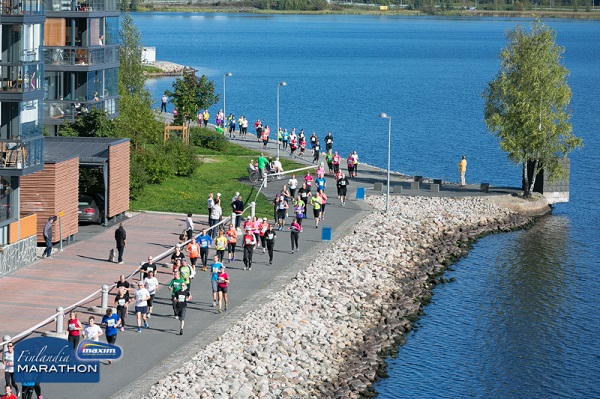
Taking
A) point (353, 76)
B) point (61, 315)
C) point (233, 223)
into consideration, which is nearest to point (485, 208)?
point (233, 223)

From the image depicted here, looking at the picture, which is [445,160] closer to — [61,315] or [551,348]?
[551,348]

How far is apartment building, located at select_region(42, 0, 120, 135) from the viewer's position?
56.9 m

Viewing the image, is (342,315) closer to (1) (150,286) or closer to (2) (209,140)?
(1) (150,286)

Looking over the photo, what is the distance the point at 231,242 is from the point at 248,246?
1.36m

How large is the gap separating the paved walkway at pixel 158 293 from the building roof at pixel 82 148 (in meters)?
2.89

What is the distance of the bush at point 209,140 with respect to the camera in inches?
2731

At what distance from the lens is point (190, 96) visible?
7400 centimetres

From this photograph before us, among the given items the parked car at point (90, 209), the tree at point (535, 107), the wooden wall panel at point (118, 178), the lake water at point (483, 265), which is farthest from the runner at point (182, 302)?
the tree at point (535, 107)

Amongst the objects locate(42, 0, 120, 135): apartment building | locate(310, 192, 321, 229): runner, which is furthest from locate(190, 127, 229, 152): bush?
locate(310, 192, 321, 229): runner

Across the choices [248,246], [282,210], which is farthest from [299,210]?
[248,246]

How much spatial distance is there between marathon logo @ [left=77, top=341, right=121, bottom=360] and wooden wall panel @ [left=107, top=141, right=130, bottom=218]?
18048mm

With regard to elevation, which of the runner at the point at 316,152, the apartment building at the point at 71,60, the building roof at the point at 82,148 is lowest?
the runner at the point at 316,152

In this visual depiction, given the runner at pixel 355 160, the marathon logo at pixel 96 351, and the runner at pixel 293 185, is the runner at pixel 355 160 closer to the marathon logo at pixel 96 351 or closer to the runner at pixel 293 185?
the runner at pixel 293 185

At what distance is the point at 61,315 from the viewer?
31.6 meters
